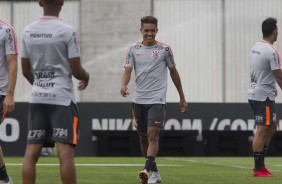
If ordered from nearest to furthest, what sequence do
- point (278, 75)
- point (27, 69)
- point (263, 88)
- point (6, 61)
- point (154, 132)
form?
point (27, 69), point (6, 61), point (154, 132), point (278, 75), point (263, 88)

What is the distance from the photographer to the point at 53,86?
7527 mm

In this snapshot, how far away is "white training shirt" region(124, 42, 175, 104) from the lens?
1145cm

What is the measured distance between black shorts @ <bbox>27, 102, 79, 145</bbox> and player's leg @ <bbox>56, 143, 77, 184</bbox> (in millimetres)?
59

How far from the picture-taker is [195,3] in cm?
2972

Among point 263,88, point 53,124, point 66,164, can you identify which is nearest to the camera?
point 66,164

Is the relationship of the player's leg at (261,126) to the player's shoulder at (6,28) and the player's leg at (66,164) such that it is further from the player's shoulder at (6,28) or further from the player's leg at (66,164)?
the player's leg at (66,164)

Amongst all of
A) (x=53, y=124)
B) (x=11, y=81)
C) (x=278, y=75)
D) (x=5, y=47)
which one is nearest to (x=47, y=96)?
(x=53, y=124)

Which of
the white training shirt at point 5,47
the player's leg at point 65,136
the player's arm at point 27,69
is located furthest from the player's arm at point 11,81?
the player's leg at point 65,136

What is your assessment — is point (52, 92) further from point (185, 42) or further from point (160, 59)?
point (185, 42)

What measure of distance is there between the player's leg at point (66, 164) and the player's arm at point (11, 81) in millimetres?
1291

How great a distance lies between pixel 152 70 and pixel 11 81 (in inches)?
Answer: 116

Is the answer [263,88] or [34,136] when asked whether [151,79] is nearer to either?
[263,88]

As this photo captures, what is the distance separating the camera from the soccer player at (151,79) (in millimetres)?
11398

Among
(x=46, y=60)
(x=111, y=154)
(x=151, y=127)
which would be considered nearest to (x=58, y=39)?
(x=46, y=60)
